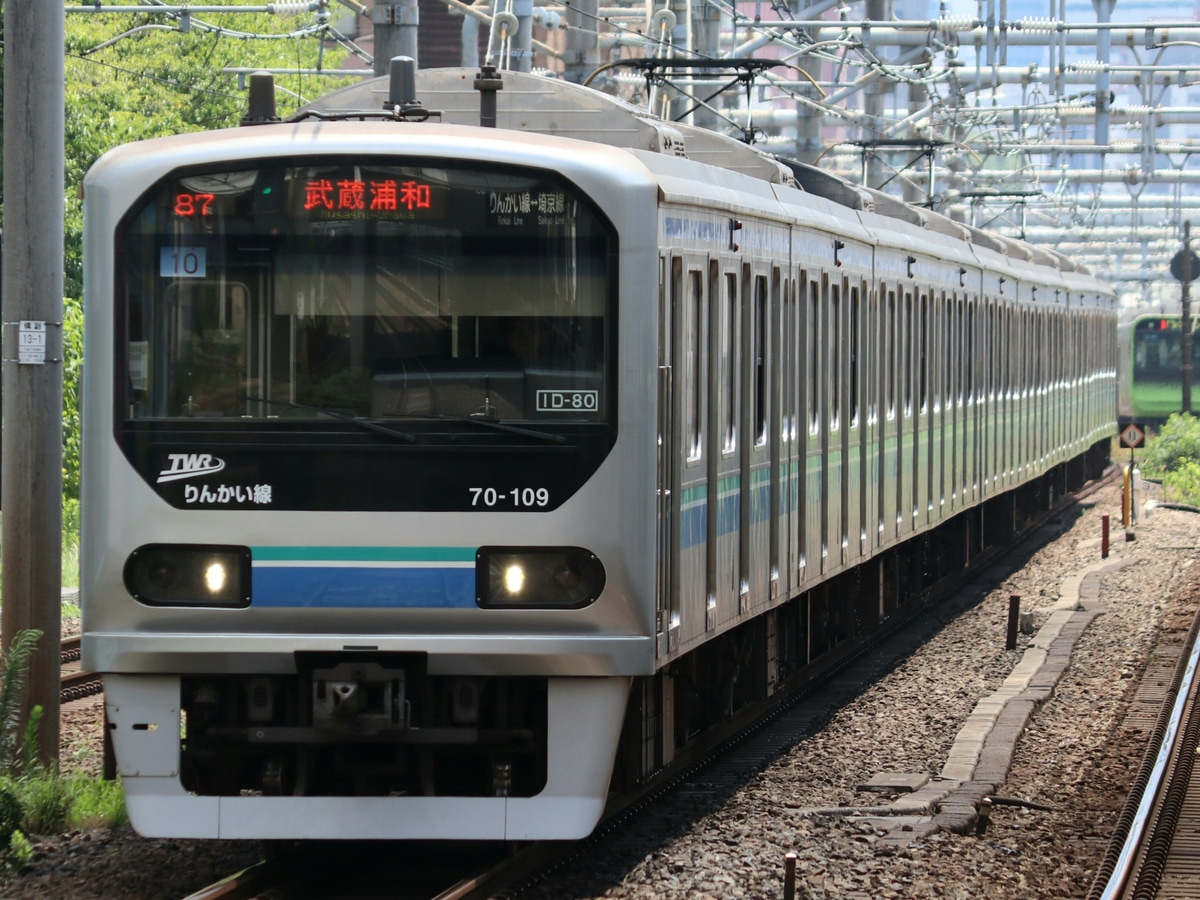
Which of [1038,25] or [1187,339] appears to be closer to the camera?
[1038,25]

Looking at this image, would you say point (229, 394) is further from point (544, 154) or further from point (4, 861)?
point (4, 861)

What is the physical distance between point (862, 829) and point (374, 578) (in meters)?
2.55

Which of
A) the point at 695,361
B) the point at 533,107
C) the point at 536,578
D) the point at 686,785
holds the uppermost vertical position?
the point at 533,107

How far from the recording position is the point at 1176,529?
Answer: 27.0m

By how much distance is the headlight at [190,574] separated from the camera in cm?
729

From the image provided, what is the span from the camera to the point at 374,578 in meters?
7.27

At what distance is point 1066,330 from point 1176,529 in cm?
299

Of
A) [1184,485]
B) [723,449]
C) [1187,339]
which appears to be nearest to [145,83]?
[1184,485]

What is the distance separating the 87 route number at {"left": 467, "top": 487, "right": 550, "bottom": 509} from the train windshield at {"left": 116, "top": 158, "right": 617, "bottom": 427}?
246mm

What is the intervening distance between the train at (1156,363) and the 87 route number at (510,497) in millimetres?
40820

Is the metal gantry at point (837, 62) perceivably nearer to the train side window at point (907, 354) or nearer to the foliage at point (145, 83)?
the foliage at point (145, 83)

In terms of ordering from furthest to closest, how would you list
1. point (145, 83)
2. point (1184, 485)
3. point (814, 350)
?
point (1184, 485) < point (145, 83) < point (814, 350)

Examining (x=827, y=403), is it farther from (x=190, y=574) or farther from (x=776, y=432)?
(x=190, y=574)

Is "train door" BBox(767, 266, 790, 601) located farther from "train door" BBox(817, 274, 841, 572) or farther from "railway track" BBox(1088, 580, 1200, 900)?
"railway track" BBox(1088, 580, 1200, 900)
